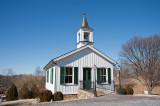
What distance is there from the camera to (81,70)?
14586 mm

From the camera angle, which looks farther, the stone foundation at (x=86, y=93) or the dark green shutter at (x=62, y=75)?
the dark green shutter at (x=62, y=75)

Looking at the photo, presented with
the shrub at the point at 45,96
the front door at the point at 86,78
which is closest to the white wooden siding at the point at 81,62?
the front door at the point at 86,78

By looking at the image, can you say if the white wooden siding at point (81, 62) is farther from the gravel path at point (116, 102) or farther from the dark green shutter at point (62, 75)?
the gravel path at point (116, 102)

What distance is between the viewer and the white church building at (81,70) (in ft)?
44.4

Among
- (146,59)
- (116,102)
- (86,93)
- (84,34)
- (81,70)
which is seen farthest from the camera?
(146,59)

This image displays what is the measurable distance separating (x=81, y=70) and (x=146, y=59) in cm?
1526

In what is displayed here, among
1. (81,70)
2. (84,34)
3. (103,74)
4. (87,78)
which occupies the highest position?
(84,34)

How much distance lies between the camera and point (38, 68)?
50375 millimetres

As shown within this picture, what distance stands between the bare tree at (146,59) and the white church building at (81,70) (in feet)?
29.0

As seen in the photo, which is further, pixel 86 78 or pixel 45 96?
pixel 86 78

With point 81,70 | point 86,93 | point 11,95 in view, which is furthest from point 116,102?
point 11,95

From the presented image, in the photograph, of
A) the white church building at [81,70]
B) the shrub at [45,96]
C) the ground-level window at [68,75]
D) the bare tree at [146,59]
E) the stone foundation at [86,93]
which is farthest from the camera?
the bare tree at [146,59]

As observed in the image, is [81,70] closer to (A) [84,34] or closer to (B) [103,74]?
(B) [103,74]

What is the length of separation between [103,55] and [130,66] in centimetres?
1387
